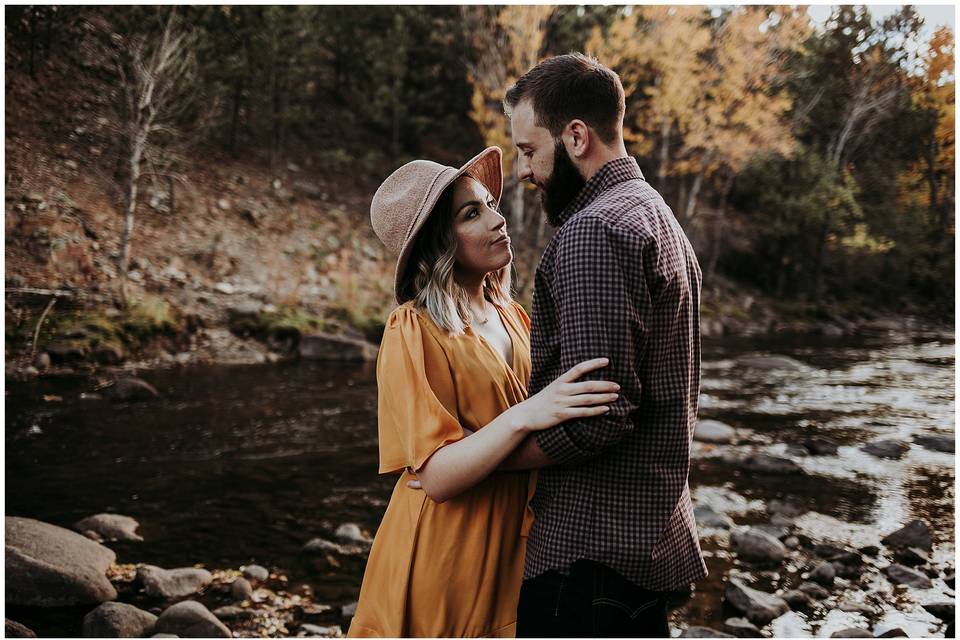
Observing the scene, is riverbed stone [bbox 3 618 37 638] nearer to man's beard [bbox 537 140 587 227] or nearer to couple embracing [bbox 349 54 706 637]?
couple embracing [bbox 349 54 706 637]

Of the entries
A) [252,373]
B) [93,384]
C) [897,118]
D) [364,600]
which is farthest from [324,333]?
[897,118]

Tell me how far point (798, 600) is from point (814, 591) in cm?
23

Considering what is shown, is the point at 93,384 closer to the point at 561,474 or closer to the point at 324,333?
the point at 324,333

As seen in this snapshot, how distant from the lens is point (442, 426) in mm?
2197

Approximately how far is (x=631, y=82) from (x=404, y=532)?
61.9 ft

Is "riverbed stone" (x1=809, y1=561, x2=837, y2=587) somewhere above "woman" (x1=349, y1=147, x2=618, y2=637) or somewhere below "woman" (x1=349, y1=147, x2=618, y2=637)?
below

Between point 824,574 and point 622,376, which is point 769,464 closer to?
point 824,574

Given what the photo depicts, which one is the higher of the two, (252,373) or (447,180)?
(447,180)

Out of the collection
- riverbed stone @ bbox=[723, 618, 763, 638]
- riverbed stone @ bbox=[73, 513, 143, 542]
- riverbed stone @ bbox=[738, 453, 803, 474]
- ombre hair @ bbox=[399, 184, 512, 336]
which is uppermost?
ombre hair @ bbox=[399, 184, 512, 336]

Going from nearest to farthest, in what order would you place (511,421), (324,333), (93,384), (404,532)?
(511,421) < (404,532) < (93,384) < (324,333)

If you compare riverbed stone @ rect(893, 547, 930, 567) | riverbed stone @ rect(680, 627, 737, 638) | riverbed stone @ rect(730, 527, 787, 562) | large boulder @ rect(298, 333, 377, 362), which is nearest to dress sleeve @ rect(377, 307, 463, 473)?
riverbed stone @ rect(680, 627, 737, 638)

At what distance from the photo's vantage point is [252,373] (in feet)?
39.6

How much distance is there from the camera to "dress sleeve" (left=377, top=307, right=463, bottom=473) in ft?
7.23

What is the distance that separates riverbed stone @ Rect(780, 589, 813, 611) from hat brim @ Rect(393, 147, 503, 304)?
12.7 ft
